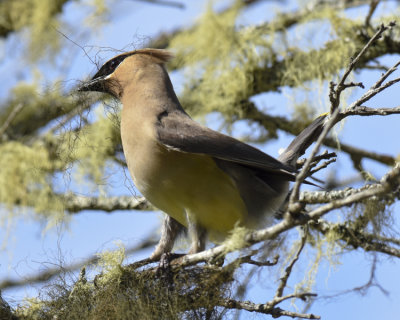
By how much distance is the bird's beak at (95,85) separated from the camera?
4098 mm

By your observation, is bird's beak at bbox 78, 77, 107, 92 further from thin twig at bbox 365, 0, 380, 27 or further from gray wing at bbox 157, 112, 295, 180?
thin twig at bbox 365, 0, 380, 27

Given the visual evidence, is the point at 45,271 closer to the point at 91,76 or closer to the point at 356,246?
the point at 91,76

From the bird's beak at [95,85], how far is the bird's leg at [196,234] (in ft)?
3.27

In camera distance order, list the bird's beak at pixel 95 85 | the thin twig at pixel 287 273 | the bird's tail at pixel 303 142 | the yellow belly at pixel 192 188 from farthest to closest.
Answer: the bird's beak at pixel 95 85 → the bird's tail at pixel 303 142 → the yellow belly at pixel 192 188 → the thin twig at pixel 287 273

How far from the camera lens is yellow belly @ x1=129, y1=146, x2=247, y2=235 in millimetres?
3574

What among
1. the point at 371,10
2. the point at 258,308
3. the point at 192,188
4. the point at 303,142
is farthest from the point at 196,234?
the point at 371,10

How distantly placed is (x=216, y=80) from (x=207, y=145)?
86.6 inches

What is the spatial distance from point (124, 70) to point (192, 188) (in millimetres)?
951

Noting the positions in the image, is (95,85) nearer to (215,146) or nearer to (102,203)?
(215,146)

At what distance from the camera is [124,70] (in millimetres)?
4133

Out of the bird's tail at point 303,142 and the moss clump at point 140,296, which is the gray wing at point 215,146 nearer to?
the bird's tail at point 303,142

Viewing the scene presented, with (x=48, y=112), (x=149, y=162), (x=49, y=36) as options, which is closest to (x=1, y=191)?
(x=48, y=112)

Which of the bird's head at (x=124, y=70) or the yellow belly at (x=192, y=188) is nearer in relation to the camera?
the yellow belly at (x=192, y=188)

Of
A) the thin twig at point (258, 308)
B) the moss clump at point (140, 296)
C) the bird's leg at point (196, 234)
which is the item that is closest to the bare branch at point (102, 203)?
the bird's leg at point (196, 234)
